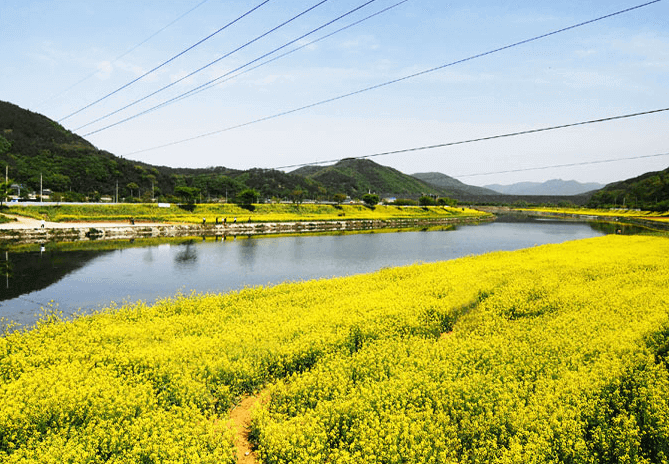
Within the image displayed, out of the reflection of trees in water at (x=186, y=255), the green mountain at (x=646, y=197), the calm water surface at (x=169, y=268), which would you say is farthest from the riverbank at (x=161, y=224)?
the green mountain at (x=646, y=197)

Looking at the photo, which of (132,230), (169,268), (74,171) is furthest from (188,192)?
(169,268)

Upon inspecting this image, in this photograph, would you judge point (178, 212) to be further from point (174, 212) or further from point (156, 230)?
point (156, 230)

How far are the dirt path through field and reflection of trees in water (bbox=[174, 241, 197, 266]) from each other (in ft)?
Answer: 80.2

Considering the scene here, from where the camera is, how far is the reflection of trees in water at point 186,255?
31.9 metres

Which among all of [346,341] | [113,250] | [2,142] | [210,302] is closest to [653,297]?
[346,341]

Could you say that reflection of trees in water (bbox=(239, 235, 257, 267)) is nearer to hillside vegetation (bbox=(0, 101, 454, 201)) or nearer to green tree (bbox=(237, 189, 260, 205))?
hillside vegetation (bbox=(0, 101, 454, 201))

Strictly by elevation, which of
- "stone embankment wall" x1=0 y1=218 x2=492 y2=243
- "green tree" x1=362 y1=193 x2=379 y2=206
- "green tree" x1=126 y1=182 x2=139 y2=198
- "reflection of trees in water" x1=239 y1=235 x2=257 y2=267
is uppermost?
"green tree" x1=126 y1=182 x2=139 y2=198

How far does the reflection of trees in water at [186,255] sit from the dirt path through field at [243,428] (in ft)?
80.2

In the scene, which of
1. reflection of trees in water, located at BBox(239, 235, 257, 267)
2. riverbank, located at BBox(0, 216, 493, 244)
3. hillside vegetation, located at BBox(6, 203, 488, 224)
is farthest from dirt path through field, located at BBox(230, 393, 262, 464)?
hillside vegetation, located at BBox(6, 203, 488, 224)

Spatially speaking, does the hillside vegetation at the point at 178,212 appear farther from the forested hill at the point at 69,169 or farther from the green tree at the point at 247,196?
the forested hill at the point at 69,169

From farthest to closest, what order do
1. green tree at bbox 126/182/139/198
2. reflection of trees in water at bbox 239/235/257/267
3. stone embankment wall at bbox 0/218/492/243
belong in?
1. green tree at bbox 126/182/139/198
2. stone embankment wall at bbox 0/218/492/243
3. reflection of trees in water at bbox 239/235/257/267

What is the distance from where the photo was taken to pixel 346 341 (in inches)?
416

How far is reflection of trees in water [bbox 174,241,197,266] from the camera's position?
31.9 m

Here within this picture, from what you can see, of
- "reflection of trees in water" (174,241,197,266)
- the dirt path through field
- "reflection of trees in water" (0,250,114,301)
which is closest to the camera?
the dirt path through field
